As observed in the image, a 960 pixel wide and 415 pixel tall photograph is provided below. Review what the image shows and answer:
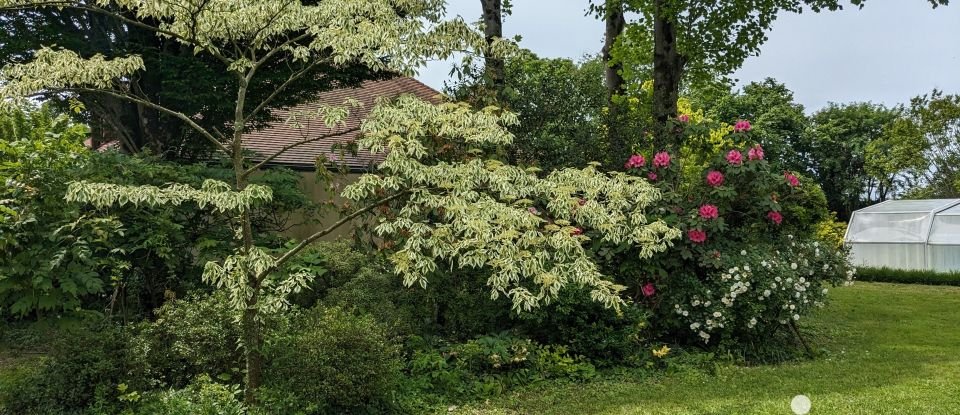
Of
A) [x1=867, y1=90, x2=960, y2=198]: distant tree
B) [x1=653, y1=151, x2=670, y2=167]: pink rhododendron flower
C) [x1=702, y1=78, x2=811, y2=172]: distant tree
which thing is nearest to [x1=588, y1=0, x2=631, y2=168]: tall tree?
[x1=653, y1=151, x2=670, y2=167]: pink rhododendron flower

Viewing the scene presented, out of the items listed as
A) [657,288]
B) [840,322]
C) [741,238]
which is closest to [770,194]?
[741,238]

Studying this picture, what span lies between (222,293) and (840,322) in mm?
8829

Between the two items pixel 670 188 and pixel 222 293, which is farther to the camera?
pixel 670 188

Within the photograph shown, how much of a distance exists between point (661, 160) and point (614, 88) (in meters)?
6.45

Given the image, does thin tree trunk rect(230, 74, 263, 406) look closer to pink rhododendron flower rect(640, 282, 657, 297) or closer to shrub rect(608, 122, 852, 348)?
shrub rect(608, 122, 852, 348)

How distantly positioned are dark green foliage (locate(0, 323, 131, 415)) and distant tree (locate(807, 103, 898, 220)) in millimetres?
37705

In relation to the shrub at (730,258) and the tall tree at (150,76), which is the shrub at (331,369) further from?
the tall tree at (150,76)

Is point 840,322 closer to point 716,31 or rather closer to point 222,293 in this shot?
point 716,31

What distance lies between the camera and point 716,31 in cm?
1329

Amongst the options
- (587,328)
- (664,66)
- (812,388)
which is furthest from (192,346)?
(664,66)

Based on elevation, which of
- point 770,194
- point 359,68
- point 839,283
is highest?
point 359,68

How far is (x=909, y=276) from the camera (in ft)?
60.8

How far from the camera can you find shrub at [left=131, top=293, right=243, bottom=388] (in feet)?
17.4

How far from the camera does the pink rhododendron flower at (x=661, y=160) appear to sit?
7.94 metres
